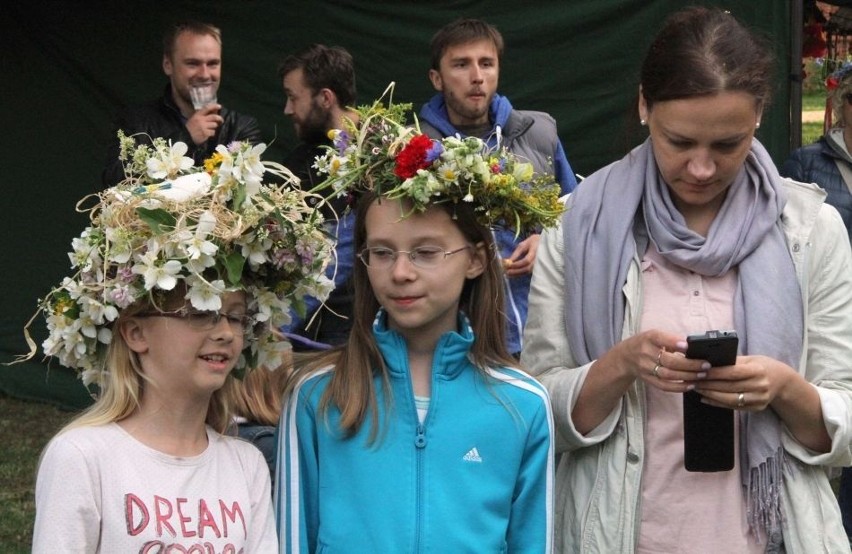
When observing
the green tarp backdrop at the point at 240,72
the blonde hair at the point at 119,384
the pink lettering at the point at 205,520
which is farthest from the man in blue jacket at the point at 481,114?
the pink lettering at the point at 205,520

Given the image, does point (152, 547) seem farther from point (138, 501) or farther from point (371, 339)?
point (371, 339)

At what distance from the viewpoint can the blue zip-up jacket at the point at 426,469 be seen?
110 inches

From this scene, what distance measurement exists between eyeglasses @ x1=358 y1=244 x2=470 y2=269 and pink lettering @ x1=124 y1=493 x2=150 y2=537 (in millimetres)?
749

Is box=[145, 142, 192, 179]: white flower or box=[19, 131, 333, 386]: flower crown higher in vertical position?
box=[145, 142, 192, 179]: white flower

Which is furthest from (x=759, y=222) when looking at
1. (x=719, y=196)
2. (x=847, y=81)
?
(x=847, y=81)

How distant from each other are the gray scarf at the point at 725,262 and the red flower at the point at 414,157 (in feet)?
1.32

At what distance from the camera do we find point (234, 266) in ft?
8.94

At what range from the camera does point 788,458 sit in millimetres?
2834

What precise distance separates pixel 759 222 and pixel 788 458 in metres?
0.54

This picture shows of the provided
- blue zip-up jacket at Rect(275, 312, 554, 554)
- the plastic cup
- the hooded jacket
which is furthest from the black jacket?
blue zip-up jacket at Rect(275, 312, 554, 554)

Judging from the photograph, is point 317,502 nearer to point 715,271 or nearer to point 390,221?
point 390,221

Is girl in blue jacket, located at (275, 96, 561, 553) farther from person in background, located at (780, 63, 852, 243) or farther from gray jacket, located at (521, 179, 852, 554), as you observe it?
person in background, located at (780, 63, 852, 243)

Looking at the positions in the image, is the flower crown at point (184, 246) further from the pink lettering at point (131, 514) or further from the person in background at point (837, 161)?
the person in background at point (837, 161)

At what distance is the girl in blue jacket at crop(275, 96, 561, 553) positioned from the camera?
2801mm
